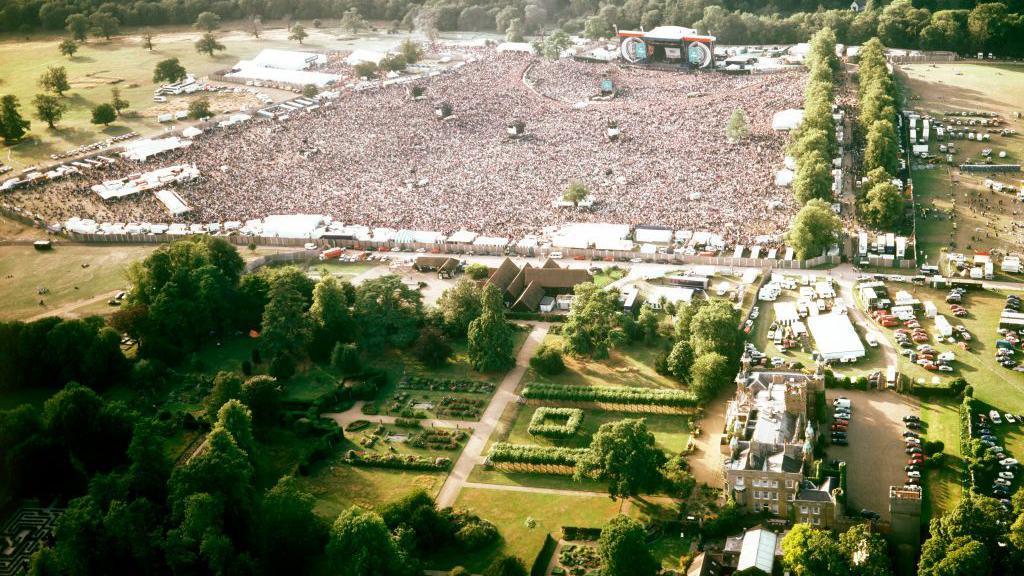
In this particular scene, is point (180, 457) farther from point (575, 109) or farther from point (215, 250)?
point (575, 109)

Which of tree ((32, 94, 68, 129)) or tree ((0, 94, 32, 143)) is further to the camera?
tree ((32, 94, 68, 129))

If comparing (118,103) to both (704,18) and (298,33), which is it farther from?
(704,18)

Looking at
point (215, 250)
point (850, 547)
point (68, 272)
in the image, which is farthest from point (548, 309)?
point (68, 272)

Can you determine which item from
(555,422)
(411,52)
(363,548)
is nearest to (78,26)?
(411,52)

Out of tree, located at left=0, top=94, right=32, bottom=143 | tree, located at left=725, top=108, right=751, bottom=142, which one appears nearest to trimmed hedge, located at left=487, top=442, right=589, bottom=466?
tree, located at left=725, top=108, right=751, bottom=142

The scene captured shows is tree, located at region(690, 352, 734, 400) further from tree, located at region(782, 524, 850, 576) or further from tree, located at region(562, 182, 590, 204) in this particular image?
tree, located at region(562, 182, 590, 204)
